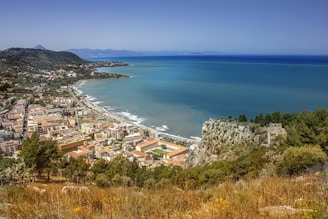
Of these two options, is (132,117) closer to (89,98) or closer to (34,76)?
(89,98)

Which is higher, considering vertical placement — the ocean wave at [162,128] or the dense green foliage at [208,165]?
the dense green foliage at [208,165]

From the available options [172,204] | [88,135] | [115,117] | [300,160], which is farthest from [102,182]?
[115,117]

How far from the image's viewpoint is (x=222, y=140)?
44.6ft

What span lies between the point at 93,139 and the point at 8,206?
27663 millimetres

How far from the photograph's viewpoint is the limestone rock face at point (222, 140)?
12.4 metres

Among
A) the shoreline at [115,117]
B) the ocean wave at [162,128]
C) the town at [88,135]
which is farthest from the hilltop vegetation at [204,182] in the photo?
the ocean wave at [162,128]

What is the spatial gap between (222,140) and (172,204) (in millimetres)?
11433

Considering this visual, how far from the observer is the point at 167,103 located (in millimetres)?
42625

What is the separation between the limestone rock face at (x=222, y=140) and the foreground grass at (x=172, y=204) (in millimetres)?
8983

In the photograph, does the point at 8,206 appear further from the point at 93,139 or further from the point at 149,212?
the point at 93,139

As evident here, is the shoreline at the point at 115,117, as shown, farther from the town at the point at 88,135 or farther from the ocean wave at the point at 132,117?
the ocean wave at the point at 132,117

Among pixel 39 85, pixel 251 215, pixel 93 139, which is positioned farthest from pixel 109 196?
pixel 39 85

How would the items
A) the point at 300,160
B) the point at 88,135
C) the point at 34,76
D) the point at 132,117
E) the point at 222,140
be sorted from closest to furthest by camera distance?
the point at 300,160 → the point at 222,140 → the point at 88,135 → the point at 132,117 → the point at 34,76

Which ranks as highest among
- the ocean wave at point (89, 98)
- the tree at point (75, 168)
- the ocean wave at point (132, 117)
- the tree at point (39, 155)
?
the tree at point (39, 155)
